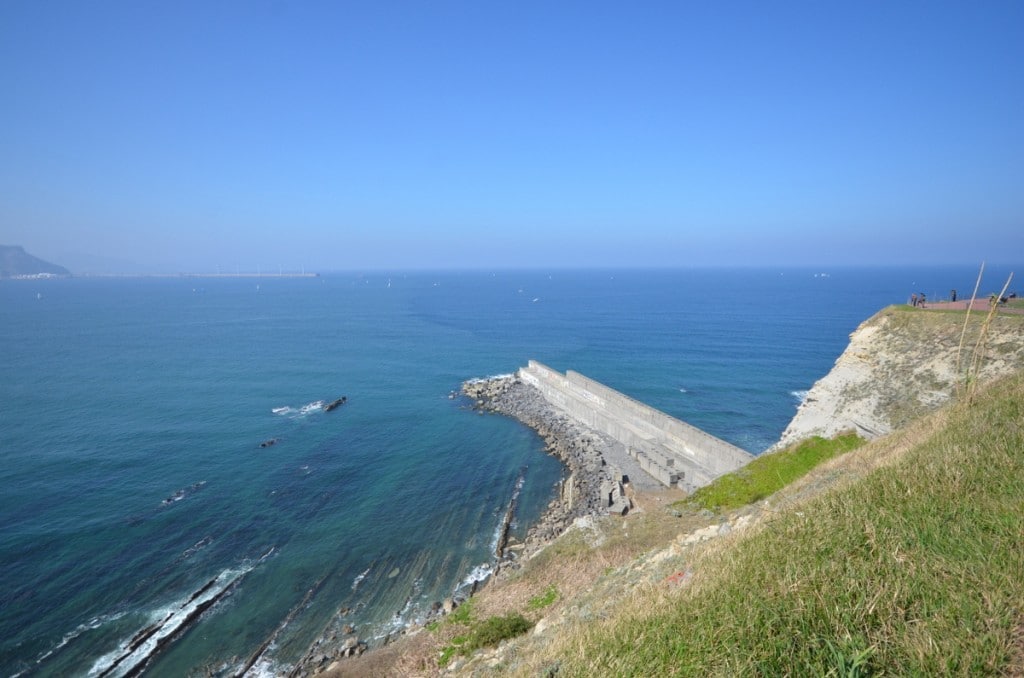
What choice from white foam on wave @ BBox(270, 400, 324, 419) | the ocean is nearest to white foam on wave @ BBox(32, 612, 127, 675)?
the ocean

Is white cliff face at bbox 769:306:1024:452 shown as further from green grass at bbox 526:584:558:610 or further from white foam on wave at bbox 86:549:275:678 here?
white foam on wave at bbox 86:549:275:678

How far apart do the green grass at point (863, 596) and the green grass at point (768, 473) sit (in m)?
14.5

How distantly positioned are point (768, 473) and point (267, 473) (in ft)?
98.5

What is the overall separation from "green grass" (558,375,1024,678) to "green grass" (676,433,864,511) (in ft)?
47.5

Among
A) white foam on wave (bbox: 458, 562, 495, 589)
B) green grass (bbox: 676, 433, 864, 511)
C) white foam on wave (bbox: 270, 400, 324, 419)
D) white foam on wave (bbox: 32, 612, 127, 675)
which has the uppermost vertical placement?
green grass (bbox: 676, 433, 864, 511)

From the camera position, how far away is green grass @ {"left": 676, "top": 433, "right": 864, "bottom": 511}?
21.9 metres

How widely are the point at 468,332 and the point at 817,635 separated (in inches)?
3391

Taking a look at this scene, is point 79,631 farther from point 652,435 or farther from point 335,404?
point 652,435

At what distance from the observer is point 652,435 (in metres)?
36.2

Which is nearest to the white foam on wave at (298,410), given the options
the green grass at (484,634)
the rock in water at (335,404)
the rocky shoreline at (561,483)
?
the rock in water at (335,404)

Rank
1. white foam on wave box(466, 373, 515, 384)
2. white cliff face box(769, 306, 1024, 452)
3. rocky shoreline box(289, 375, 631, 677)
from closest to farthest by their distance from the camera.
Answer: rocky shoreline box(289, 375, 631, 677) < white cliff face box(769, 306, 1024, 452) < white foam on wave box(466, 373, 515, 384)

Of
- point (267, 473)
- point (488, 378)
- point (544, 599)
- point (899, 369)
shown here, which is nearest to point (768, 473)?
point (899, 369)

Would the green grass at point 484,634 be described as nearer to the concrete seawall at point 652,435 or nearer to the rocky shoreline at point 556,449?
the rocky shoreline at point 556,449

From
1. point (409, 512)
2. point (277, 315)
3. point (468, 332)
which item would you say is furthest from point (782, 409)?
point (277, 315)
